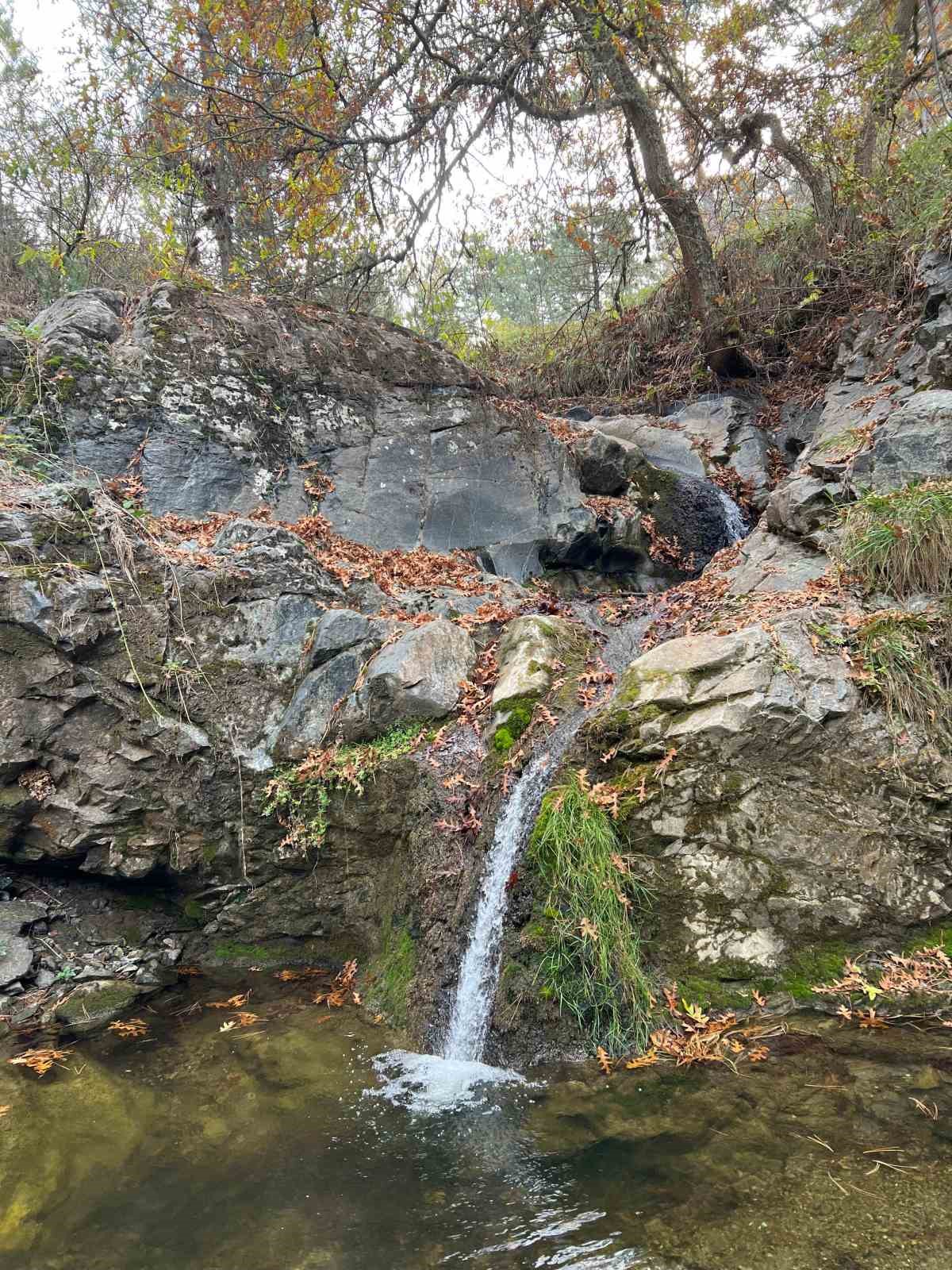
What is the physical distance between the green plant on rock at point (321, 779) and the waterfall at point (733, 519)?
213 inches

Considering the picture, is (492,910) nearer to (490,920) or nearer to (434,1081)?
(490,920)

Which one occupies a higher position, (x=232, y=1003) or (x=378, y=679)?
(x=378, y=679)

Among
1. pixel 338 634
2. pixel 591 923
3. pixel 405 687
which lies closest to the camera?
pixel 591 923

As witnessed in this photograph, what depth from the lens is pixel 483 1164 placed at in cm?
279

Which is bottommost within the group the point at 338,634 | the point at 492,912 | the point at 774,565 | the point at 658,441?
the point at 492,912

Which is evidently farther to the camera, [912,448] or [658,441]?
[658,441]

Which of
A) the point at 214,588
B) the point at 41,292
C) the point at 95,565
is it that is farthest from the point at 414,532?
the point at 41,292

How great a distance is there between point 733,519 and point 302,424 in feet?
17.6

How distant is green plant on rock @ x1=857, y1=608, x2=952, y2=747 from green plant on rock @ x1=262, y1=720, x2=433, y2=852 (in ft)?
9.36

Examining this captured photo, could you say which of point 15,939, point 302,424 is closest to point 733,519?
point 302,424

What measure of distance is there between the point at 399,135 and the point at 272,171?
268 cm

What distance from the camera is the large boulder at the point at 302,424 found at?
6836 millimetres

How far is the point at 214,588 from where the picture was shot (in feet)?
18.3

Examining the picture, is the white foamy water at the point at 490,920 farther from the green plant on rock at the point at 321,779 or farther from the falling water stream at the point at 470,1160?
the green plant on rock at the point at 321,779
